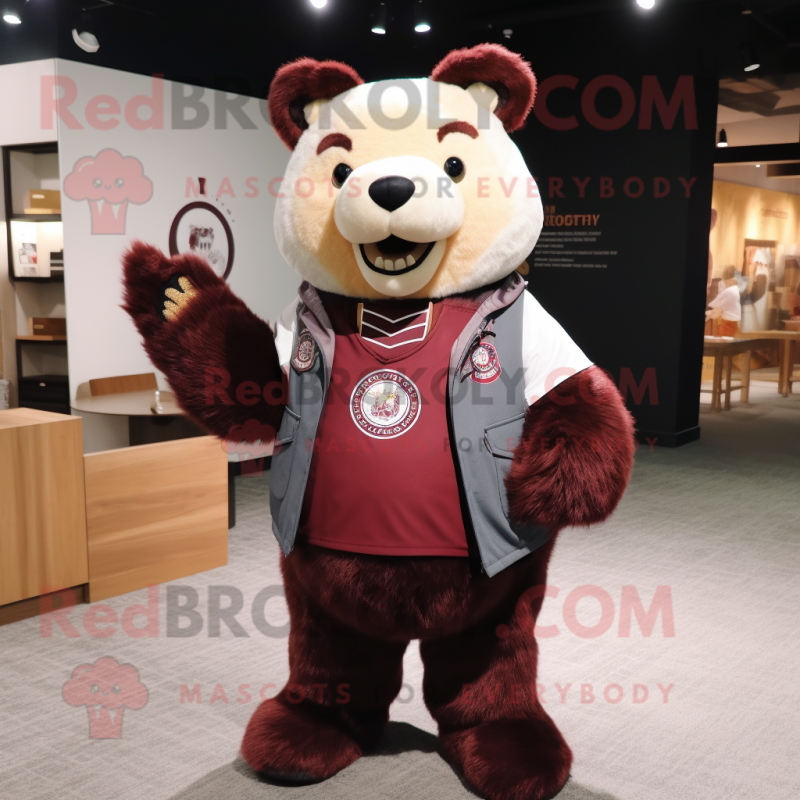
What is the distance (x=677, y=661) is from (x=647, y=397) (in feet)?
13.2

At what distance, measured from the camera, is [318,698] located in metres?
2.02

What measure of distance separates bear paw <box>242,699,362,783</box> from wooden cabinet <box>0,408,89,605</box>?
4.42ft

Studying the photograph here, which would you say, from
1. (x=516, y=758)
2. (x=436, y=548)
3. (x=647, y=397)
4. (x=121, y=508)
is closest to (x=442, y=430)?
(x=436, y=548)

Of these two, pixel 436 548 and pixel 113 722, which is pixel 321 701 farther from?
pixel 113 722

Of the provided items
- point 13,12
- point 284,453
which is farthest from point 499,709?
point 13,12

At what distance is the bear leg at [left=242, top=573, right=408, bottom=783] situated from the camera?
197 centimetres

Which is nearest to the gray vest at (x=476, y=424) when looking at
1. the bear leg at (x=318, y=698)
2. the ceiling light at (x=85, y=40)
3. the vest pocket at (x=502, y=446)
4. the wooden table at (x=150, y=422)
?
the vest pocket at (x=502, y=446)

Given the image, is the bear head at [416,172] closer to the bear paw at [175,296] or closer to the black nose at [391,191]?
the black nose at [391,191]

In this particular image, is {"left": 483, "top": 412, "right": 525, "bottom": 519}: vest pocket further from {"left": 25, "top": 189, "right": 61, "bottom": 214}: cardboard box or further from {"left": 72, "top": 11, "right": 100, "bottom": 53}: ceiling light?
{"left": 72, "top": 11, "right": 100, "bottom": 53}: ceiling light

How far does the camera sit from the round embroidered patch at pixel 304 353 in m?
1.83

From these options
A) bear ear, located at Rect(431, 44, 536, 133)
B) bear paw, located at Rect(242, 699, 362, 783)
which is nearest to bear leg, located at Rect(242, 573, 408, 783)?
bear paw, located at Rect(242, 699, 362, 783)

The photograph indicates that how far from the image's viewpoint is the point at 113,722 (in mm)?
2375

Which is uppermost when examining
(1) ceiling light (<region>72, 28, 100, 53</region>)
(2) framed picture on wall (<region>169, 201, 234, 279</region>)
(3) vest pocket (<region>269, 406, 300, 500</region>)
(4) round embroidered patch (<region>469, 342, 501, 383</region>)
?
(1) ceiling light (<region>72, 28, 100, 53</region>)

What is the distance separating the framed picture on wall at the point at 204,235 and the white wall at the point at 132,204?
1.8 inches
